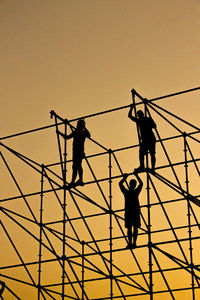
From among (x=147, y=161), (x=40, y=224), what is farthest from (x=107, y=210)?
(x=147, y=161)

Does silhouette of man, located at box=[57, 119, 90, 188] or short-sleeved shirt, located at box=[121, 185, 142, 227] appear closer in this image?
short-sleeved shirt, located at box=[121, 185, 142, 227]

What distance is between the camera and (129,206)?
74.6ft

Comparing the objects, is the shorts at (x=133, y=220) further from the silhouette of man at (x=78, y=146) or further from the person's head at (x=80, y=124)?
the person's head at (x=80, y=124)

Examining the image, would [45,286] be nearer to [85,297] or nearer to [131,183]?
[85,297]

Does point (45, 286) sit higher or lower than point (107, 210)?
lower

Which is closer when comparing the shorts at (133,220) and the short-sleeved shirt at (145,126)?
the short-sleeved shirt at (145,126)

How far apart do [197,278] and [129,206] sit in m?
2.17

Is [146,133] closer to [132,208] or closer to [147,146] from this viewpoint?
[147,146]

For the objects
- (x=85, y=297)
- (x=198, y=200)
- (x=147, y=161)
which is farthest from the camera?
(x=85, y=297)

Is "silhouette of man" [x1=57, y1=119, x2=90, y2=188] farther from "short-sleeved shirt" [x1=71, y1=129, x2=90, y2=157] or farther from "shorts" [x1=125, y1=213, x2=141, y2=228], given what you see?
"shorts" [x1=125, y1=213, x2=141, y2=228]

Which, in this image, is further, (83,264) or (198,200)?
(83,264)

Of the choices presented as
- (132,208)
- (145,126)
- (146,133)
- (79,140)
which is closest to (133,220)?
(132,208)

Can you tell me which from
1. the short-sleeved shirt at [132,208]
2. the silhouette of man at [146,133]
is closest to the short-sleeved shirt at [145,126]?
the silhouette of man at [146,133]

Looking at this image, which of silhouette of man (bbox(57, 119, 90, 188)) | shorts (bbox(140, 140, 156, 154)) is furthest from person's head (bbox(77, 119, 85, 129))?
shorts (bbox(140, 140, 156, 154))
